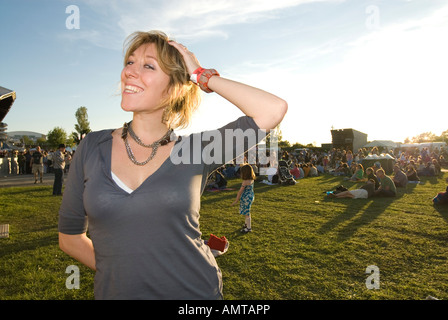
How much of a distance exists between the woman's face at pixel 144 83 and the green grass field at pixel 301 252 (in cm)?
399

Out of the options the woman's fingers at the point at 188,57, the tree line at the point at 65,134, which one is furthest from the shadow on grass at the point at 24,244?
the tree line at the point at 65,134

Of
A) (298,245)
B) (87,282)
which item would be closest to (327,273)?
(298,245)

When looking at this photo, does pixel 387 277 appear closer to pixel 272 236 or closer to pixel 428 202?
pixel 272 236

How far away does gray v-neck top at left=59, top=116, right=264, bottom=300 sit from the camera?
57.9 inches

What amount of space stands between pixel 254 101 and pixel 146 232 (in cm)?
91

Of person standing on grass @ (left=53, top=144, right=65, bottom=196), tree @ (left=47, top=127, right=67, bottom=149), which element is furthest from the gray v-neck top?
tree @ (left=47, top=127, right=67, bottom=149)

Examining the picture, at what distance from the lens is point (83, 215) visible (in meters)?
1.70

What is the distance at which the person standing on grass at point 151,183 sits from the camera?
1.48 m

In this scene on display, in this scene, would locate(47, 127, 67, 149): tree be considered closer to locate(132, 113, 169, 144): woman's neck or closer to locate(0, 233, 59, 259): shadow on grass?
locate(0, 233, 59, 259): shadow on grass

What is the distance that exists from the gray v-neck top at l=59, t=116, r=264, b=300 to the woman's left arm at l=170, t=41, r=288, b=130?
473 millimetres

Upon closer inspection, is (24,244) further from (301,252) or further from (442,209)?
(442,209)

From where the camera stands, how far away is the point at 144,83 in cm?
180

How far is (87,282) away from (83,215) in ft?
14.8

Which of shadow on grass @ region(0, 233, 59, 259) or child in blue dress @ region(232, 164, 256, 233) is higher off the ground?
child in blue dress @ region(232, 164, 256, 233)
